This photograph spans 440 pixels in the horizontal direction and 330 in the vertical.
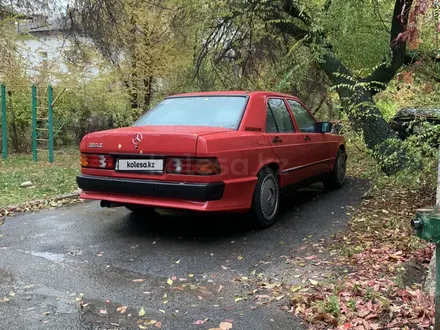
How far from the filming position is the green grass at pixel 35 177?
718 centimetres

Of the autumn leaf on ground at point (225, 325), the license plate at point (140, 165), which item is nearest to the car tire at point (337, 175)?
the license plate at point (140, 165)

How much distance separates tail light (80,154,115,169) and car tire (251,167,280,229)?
5.27 ft

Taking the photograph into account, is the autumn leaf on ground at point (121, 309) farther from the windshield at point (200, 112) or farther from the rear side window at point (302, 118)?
the rear side window at point (302, 118)

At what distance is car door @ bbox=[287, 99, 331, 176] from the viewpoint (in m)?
6.23

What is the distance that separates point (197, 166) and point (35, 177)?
19.9ft

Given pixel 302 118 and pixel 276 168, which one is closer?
pixel 276 168

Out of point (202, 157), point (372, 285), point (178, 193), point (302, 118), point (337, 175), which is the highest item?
point (302, 118)

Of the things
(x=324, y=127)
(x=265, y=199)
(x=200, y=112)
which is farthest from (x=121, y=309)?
(x=324, y=127)

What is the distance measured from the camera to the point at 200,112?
523 cm

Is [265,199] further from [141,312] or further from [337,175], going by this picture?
[337,175]

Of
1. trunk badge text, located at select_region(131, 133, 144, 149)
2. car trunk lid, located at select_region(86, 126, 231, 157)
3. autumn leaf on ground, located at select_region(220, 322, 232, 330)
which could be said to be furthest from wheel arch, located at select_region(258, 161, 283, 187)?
autumn leaf on ground, located at select_region(220, 322, 232, 330)

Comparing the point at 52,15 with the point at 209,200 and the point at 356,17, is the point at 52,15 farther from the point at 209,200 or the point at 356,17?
the point at 209,200

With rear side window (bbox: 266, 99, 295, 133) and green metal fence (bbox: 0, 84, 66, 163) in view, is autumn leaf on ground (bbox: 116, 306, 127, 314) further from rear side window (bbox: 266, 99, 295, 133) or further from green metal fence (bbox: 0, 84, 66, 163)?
green metal fence (bbox: 0, 84, 66, 163)

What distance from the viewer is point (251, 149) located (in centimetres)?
474
